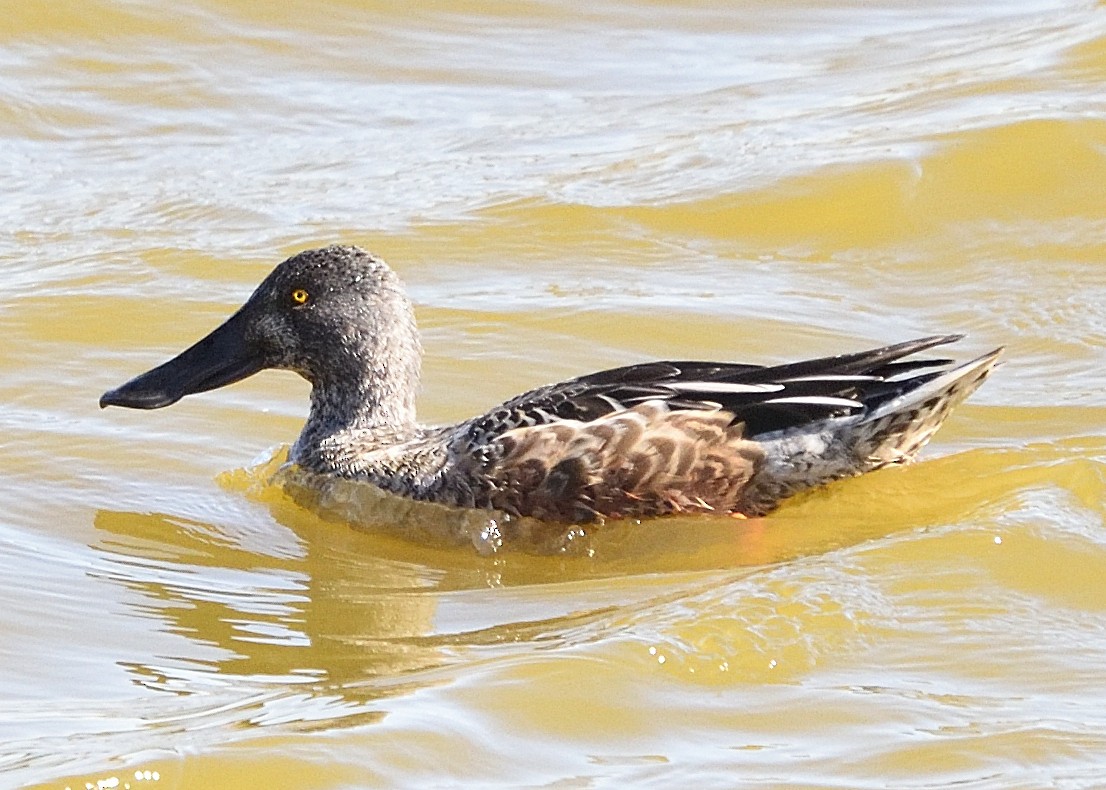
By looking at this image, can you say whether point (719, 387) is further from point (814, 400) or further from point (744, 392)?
point (814, 400)

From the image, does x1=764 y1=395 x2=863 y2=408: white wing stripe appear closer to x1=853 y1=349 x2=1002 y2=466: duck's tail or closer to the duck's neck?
x1=853 y1=349 x2=1002 y2=466: duck's tail

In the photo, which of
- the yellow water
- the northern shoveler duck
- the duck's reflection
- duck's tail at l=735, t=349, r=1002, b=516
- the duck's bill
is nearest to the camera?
the yellow water

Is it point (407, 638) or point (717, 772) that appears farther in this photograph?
point (407, 638)

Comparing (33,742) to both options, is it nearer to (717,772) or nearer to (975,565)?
(717,772)

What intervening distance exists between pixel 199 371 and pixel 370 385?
71cm

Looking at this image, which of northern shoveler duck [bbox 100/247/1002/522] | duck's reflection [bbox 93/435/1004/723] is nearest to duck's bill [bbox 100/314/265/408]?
duck's reflection [bbox 93/435/1004/723]

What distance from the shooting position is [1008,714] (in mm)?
5742

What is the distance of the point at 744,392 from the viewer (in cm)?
758

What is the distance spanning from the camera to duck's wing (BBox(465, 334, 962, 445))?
7590 millimetres

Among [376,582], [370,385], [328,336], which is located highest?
[328,336]

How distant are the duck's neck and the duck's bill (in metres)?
0.33

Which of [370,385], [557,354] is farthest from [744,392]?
[557,354]

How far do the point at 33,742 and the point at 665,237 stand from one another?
613cm

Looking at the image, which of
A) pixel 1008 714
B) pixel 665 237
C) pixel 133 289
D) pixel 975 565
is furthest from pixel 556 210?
pixel 1008 714
